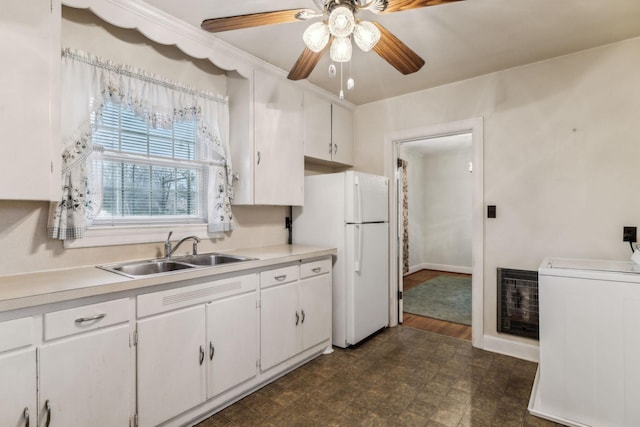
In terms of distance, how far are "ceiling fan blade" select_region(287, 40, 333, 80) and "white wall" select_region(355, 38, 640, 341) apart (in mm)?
1777

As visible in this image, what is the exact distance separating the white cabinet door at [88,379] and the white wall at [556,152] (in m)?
2.85

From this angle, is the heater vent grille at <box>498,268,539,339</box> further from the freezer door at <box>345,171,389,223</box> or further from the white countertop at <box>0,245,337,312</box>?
the white countertop at <box>0,245,337,312</box>

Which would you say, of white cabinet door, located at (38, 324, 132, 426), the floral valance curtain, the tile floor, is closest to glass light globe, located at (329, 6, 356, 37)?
the floral valance curtain

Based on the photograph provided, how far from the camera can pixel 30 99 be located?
1558 mm

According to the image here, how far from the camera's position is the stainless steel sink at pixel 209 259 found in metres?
2.32

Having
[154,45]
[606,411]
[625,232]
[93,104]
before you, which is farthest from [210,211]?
[625,232]

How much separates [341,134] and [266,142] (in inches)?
45.8

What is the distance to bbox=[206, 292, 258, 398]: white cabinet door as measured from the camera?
6.45 ft

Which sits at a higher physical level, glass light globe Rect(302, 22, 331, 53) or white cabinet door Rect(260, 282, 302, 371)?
glass light globe Rect(302, 22, 331, 53)

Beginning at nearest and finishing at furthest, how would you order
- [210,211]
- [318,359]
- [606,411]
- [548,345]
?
[606,411] < [548,345] < [210,211] < [318,359]

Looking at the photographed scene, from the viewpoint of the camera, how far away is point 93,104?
6.38 feet

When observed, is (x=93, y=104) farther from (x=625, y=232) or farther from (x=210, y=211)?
(x=625, y=232)

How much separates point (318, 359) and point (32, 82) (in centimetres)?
258

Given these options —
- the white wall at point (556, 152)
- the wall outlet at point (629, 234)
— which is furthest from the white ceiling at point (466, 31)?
the wall outlet at point (629, 234)
